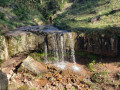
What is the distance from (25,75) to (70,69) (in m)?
3.91

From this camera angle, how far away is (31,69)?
7949 millimetres

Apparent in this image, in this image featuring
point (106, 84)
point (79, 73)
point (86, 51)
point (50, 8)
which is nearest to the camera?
point (106, 84)

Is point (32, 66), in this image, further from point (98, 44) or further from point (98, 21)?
point (98, 21)

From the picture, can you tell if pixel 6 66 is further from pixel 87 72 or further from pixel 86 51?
pixel 86 51

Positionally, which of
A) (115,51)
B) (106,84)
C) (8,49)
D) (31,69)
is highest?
(8,49)

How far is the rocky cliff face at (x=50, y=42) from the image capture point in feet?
30.4

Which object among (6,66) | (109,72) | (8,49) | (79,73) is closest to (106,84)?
(109,72)

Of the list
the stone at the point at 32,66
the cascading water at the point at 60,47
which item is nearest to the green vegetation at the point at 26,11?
the cascading water at the point at 60,47

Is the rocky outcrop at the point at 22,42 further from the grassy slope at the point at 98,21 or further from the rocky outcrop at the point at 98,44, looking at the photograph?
the grassy slope at the point at 98,21

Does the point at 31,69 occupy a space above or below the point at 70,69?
above

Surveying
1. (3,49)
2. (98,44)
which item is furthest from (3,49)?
(98,44)

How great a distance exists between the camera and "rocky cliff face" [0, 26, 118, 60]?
925 centimetres

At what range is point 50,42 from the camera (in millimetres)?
10688

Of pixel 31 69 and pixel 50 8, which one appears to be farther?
pixel 50 8
